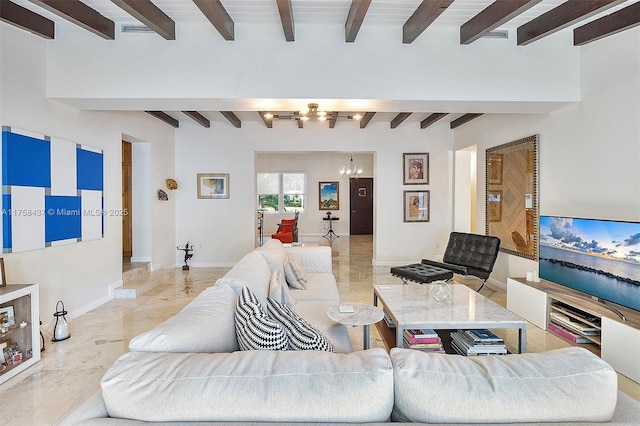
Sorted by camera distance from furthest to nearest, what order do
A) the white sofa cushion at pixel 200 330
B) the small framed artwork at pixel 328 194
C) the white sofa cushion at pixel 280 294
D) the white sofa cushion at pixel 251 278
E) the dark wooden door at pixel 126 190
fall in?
the small framed artwork at pixel 328 194, the dark wooden door at pixel 126 190, the white sofa cushion at pixel 280 294, the white sofa cushion at pixel 251 278, the white sofa cushion at pixel 200 330

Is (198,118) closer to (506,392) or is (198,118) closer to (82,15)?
(82,15)

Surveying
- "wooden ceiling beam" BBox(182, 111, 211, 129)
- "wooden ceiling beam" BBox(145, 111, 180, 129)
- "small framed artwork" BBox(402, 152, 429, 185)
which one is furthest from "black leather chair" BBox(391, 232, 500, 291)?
"wooden ceiling beam" BBox(145, 111, 180, 129)

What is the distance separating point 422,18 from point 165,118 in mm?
4462

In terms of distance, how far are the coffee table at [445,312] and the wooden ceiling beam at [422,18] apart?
2.39 m

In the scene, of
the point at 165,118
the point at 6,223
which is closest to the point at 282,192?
the point at 165,118

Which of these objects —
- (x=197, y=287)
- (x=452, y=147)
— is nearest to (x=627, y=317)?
(x=452, y=147)

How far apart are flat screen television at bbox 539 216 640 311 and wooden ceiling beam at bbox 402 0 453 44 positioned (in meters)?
2.24

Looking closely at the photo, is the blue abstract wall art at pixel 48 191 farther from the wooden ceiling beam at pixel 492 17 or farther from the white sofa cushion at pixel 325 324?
the wooden ceiling beam at pixel 492 17

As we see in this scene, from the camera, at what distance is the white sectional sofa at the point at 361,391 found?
0.92m

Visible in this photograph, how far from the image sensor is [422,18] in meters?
2.83

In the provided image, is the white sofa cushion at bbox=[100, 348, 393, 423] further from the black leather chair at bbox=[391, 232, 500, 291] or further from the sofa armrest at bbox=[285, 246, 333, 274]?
the black leather chair at bbox=[391, 232, 500, 291]

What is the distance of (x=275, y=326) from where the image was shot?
146cm

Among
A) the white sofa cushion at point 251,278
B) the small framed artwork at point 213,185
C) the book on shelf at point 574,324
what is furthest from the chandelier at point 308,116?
the book on shelf at point 574,324

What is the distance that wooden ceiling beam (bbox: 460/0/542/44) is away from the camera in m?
2.55
